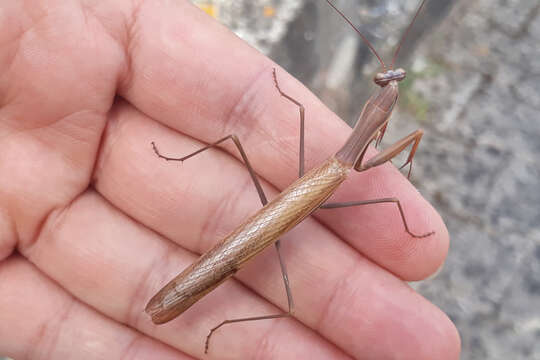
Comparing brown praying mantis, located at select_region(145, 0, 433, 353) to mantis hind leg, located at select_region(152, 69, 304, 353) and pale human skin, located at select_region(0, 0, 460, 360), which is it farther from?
pale human skin, located at select_region(0, 0, 460, 360)

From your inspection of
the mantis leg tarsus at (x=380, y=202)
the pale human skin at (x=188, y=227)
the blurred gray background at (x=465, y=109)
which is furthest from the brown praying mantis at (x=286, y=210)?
the blurred gray background at (x=465, y=109)

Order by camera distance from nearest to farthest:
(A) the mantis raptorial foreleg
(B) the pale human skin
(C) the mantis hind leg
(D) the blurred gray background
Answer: (A) the mantis raptorial foreleg → (C) the mantis hind leg → (B) the pale human skin → (D) the blurred gray background

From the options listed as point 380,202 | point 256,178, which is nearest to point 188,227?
point 256,178

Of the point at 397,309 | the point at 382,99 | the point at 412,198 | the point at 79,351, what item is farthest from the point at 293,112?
the point at 79,351

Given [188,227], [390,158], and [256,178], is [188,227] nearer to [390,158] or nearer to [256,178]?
[256,178]

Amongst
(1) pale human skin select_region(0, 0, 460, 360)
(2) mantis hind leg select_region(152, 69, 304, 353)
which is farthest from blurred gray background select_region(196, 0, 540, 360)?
(2) mantis hind leg select_region(152, 69, 304, 353)

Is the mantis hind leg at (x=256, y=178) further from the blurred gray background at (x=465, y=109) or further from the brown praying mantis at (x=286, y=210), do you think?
the blurred gray background at (x=465, y=109)

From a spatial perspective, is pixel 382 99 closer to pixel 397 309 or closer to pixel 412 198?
pixel 412 198

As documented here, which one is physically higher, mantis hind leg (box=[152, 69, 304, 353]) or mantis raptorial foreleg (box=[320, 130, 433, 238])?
mantis raptorial foreleg (box=[320, 130, 433, 238])
